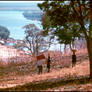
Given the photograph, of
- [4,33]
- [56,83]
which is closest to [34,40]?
[4,33]

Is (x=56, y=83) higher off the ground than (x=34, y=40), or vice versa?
(x=34, y=40)

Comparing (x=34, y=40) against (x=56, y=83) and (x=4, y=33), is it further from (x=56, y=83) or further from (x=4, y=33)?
(x=56, y=83)

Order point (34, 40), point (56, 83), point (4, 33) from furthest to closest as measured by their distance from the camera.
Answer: point (4, 33) < point (34, 40) < point (56, 83)

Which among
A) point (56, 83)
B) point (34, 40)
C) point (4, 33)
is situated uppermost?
point (4, 33)

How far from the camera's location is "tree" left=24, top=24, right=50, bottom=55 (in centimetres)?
2528

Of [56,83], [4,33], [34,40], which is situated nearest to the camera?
[56,83]

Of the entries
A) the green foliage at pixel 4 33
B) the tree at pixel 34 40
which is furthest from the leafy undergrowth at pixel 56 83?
the green foliage at pixel 4 33

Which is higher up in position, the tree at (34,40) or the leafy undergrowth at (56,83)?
the tree at (34,40)

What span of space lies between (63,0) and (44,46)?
15.7 metres

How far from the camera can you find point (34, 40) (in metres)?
25.9

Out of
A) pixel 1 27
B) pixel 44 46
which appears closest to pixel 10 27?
pixel 1 27

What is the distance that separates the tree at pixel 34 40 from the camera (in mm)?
25281

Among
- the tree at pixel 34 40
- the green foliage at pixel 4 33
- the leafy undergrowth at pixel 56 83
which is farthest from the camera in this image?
the green foliage at pixel 4 33

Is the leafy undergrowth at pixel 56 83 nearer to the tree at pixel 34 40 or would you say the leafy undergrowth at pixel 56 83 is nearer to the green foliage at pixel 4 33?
the tree at pixel 34 40
